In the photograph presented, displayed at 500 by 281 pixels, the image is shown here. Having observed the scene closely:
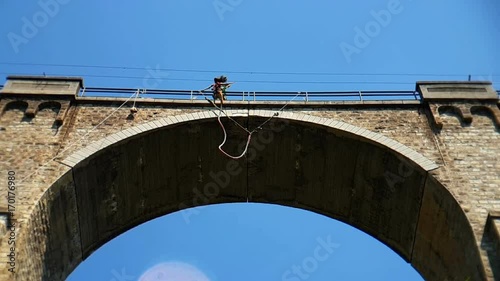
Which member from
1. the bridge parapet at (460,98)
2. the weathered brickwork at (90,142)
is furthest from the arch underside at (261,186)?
the bridge parapet at (460,98)

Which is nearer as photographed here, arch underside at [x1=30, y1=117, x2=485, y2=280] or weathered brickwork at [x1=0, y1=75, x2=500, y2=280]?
weathered brickwork at [x1=0, y1=75, x2=500, y2=280]

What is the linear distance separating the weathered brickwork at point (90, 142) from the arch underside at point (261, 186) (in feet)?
0.58

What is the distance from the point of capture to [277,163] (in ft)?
61.9

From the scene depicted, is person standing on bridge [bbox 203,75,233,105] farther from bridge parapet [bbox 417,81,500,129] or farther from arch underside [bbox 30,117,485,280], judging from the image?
bridge parapet [bbox 417,81,500,129]

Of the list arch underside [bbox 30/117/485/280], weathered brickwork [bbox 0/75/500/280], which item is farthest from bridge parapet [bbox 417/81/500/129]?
arch underside [bbox 30/117/485/280]

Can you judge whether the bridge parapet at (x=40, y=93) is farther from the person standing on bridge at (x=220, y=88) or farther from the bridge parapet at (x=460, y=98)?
Result: the bridge parapet at (x=460, y=98)

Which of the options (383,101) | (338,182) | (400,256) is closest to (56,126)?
(338,182)

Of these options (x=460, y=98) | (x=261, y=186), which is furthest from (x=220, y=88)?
(x=460, y=98)

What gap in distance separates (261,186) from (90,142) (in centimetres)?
542

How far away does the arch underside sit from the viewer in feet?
54.9

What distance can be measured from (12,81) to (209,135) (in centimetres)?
626

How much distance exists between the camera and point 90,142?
56.3 ft

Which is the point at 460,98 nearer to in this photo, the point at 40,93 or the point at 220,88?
the point at 220,88

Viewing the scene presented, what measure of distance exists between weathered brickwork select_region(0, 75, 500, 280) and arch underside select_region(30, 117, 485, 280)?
0.18m
